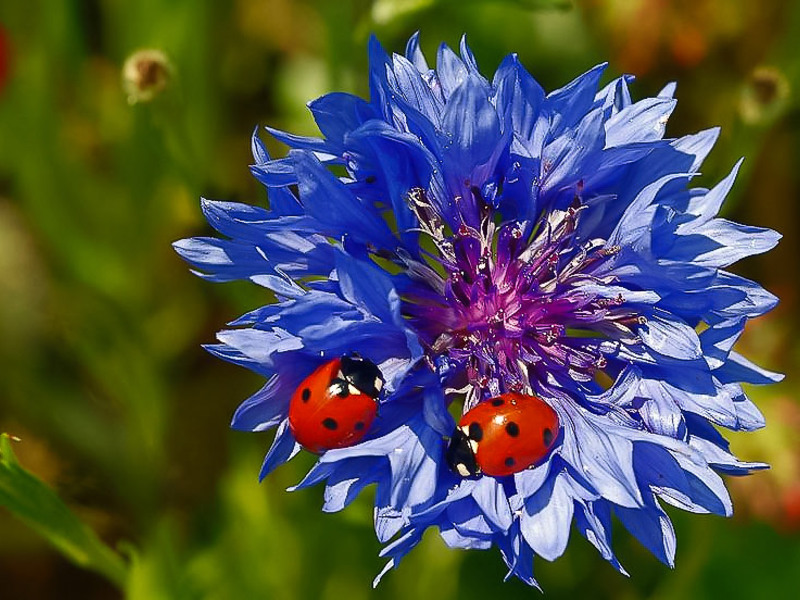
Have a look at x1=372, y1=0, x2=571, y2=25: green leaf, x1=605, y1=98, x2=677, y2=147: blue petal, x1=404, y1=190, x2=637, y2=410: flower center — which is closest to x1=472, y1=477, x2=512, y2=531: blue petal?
x1=404, y1=190, x2=637, y2=410: flower center

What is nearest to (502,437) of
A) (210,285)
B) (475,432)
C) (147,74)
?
(475,432)

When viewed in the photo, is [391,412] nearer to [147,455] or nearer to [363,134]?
[363,134]

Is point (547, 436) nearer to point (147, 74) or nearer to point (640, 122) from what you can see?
point (640, 122)

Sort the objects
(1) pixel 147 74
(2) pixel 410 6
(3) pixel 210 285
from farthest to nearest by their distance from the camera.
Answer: (3) pixel 210 285
(2) pixel 410 6
(1) pixel 147 74

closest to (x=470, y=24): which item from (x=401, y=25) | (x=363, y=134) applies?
(x=401, y=25)

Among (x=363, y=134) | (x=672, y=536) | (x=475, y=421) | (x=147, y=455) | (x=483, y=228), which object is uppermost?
(x=363, y=134)

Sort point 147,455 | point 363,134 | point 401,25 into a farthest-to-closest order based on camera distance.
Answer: point 147,455
point 401,25
point 363,134
